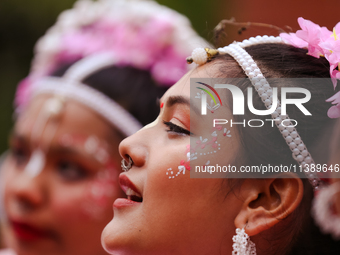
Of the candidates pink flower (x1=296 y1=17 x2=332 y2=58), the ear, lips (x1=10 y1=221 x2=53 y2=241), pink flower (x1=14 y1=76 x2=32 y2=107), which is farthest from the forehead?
pink flower (x1=296 y1=17 x2=332 y2=58)

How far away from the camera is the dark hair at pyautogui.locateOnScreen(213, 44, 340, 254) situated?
1.41m

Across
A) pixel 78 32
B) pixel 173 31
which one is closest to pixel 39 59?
pixel 78 32

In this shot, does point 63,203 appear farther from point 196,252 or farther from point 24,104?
point 196,252

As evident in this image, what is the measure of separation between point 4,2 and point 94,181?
2.57m

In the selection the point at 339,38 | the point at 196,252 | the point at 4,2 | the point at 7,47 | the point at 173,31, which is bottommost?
the point at 196,252

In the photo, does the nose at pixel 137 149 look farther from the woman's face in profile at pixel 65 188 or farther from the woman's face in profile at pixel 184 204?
the woman's face in profile at pixel 65 188

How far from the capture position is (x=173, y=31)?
8.53 feet

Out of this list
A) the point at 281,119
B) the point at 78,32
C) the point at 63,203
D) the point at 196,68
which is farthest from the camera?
the point at 78,32

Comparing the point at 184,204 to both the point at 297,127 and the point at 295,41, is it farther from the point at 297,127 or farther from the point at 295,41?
the point at 295,41

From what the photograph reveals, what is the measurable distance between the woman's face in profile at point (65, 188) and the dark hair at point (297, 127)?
3.33 feet

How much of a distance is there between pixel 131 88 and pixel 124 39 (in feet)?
1.10

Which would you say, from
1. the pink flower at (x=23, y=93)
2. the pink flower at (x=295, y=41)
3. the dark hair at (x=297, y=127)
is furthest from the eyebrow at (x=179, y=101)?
the pink flower at (x=23, y=93)

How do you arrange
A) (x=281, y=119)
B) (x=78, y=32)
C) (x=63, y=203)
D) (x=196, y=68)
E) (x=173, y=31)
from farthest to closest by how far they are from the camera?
(x=78, y=32)
(x=173, y=31)
(x=63, y=203)
(x=196, y=68)
(x=281, y=119)

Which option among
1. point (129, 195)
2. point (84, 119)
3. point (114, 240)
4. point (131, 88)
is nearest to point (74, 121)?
point (84, 119)
